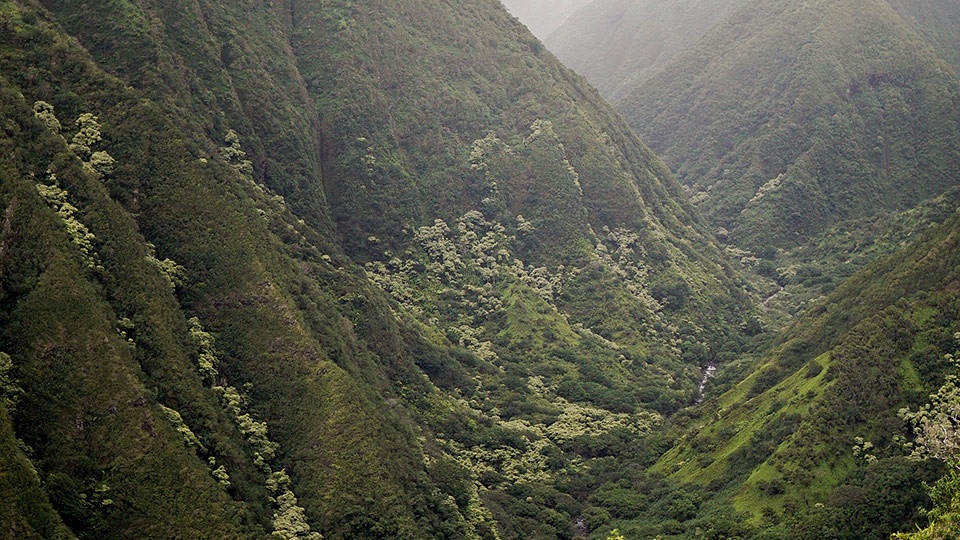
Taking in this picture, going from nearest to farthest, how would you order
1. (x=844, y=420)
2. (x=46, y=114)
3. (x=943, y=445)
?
(x=943, y=445)
(x=46, y=114)
(x=844, y=420)

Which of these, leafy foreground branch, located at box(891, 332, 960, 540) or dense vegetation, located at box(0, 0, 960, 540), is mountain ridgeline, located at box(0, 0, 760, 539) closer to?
dense vegetation, located at box(0, 0, 960, 540)

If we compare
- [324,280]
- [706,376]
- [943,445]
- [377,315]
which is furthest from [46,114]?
[706,376]

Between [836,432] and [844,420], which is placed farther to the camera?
[844,420]

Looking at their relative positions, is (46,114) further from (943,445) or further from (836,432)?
(943,445)

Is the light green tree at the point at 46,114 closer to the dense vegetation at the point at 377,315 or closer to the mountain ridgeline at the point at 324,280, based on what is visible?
the dense vegetation at the point at 377,315

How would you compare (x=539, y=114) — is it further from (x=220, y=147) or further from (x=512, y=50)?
(x=220, y=147)

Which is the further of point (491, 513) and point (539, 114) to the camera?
point (539, 114)

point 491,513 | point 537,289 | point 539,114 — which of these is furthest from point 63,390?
point 539,114

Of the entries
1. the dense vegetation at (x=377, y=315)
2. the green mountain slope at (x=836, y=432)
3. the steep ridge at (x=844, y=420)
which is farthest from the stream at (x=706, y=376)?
the green mountain slope at (x=836, y=432)

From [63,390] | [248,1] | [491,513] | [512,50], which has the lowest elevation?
[491,513]
